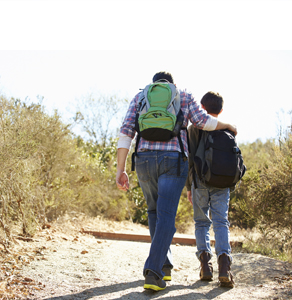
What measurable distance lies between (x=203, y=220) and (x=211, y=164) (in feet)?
1.91

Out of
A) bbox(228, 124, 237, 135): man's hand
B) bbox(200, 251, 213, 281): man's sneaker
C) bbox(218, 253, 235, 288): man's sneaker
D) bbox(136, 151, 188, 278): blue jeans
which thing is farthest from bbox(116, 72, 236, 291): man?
bbox(218, 253, 235, 288): man's sneaker

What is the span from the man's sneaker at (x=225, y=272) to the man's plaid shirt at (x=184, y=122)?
1.00 m

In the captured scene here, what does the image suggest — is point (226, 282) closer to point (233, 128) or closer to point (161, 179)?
point (161, 179)

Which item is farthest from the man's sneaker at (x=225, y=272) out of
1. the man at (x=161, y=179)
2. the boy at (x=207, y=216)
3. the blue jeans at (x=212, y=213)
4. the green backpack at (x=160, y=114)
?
the green backpack at (x=160, y=114)

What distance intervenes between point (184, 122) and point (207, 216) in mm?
978

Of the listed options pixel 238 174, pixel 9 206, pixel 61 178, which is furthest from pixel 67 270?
pixel 61 178

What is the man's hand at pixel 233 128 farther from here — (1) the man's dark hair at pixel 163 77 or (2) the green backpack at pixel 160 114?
(1) the man's dark hair at pixel 163 77

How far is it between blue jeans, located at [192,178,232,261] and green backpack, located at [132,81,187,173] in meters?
0.61

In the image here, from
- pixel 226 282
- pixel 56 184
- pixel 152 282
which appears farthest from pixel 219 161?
pixel 56 184

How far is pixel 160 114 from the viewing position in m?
2.94

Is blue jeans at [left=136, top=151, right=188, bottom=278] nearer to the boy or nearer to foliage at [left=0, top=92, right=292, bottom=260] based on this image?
the boy

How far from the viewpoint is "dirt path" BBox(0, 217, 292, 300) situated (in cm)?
282

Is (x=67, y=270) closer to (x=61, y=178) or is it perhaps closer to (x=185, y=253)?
(x=185, y=253)

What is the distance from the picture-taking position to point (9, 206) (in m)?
4.09
